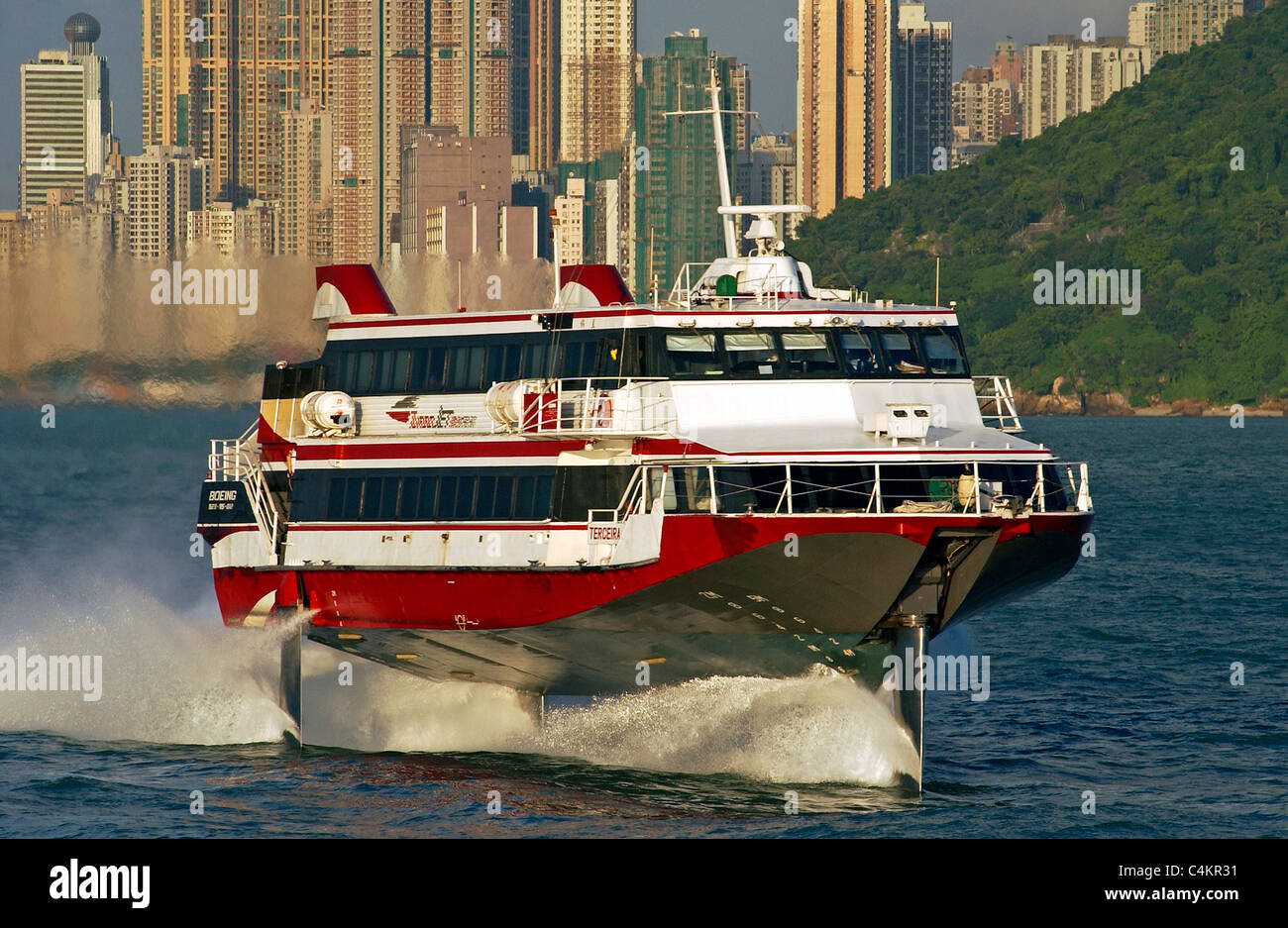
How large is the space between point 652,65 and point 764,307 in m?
99.3

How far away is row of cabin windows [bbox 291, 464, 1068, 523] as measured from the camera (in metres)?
31.0

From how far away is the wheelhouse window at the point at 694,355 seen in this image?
33.1 m

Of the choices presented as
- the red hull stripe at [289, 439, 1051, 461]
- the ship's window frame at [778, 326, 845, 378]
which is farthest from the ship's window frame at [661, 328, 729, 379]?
the red hull stripe at [289, 439, 1051, 461]

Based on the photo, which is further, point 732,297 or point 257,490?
point 257,490

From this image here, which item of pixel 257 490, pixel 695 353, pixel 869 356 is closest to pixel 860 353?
pixel 869 356

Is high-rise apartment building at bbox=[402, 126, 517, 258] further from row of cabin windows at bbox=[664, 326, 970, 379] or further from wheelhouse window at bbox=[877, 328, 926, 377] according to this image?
row of cabin windows at bbox=[664, 326, 970, 379]

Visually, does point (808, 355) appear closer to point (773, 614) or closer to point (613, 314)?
point (613, 314)

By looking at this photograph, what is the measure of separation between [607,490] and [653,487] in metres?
0.96

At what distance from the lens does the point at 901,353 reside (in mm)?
33781

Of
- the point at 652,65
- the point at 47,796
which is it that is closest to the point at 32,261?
the point at 47,796

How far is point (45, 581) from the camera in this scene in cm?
6000

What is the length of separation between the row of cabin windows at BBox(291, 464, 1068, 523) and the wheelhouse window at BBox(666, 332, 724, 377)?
181 centimetres

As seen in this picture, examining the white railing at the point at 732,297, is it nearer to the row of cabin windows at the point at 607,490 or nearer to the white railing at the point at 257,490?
the row of cabin windows at the point at 607,490
